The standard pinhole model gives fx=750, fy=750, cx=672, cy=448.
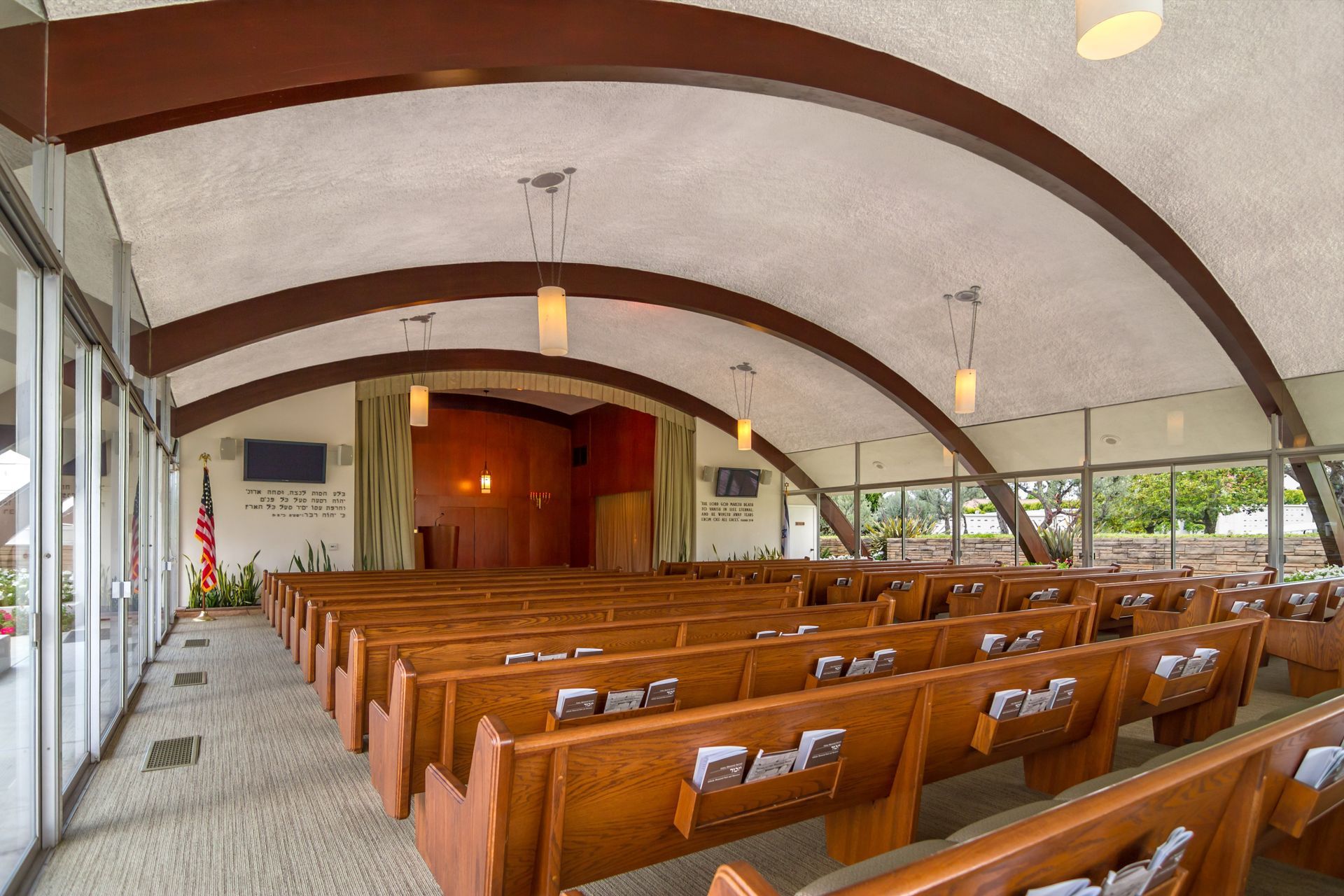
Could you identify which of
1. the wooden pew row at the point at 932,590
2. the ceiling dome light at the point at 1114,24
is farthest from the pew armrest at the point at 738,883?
the wooden pew row at the point at 932,590

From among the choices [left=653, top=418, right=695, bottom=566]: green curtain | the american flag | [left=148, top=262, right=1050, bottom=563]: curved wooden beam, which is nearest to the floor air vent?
[left=148, top=262, right=1050, bottom=563]: curved wooden beam

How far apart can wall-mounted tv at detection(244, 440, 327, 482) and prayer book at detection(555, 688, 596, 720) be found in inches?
375

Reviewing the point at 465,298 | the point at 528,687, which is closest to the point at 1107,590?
the point at 528,687

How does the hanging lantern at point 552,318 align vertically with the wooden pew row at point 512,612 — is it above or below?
above

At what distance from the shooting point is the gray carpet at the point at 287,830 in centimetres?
214

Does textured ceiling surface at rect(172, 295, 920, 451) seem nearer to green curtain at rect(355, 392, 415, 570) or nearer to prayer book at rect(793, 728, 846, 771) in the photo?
green curtain at rect(355, 392, 415, 570)

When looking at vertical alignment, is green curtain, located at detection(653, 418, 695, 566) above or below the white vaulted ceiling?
below

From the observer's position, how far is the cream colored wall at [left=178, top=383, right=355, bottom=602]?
9.84 metres

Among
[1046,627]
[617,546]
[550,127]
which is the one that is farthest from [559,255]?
[617,546]

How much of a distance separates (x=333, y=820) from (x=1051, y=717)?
238 centimetres

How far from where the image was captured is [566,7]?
11.6 feet

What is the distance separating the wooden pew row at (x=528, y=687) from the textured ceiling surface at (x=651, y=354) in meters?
6.80

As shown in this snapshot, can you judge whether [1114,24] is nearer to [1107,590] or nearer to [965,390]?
[1107,590]

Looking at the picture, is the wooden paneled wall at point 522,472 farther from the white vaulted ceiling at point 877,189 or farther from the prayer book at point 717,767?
the prayer book at point 717,767
